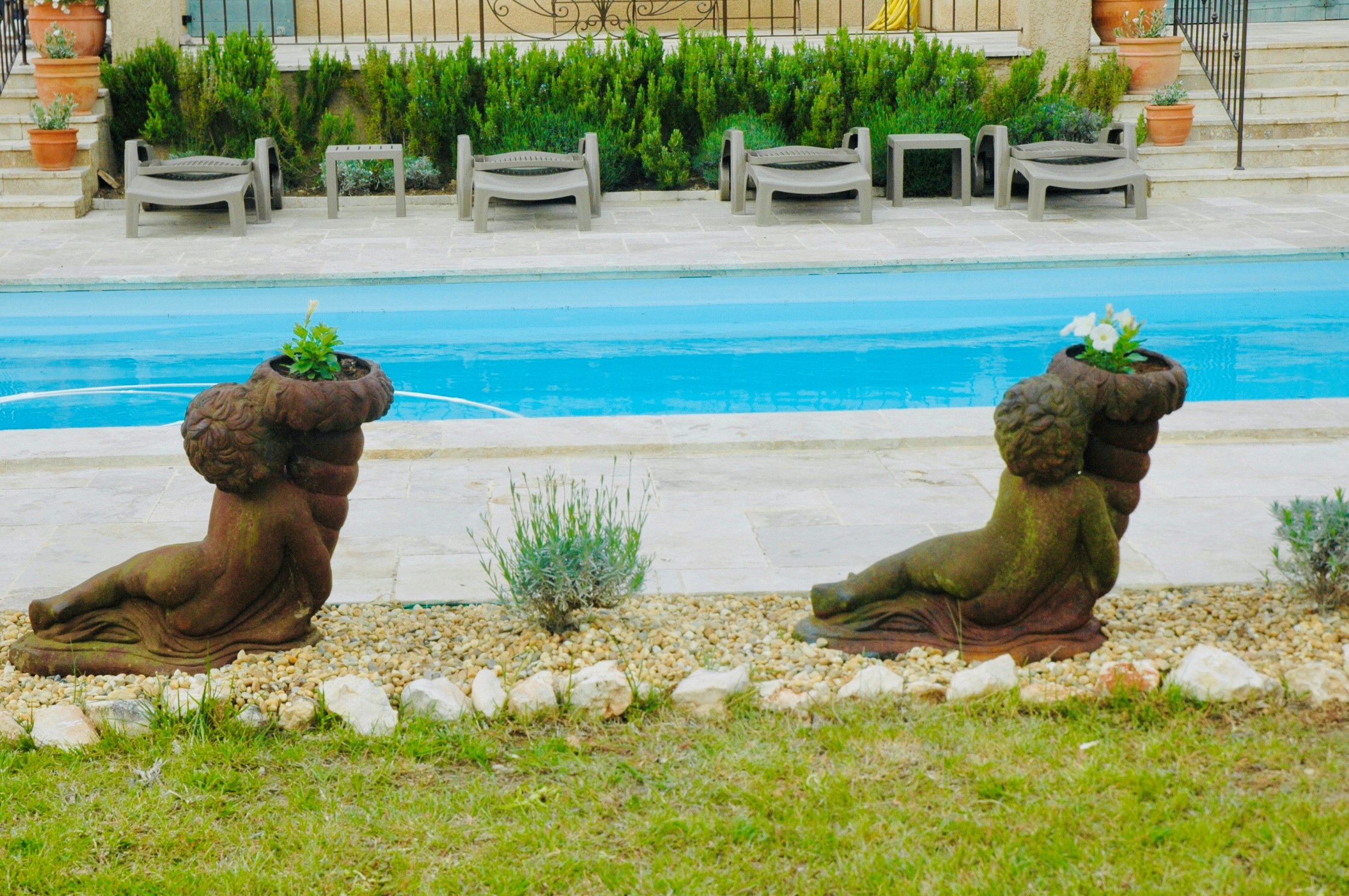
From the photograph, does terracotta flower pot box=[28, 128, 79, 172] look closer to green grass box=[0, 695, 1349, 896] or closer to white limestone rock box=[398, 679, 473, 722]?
green grass box=[0, 695, 1349, 896]

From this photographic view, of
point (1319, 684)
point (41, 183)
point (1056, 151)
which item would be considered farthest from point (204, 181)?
point (1319, 684)

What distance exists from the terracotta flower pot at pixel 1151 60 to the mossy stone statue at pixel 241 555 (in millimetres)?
9671

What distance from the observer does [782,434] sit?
5.75 metres

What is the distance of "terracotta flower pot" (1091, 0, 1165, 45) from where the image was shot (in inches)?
479

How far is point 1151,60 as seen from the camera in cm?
1186

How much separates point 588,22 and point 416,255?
619 centimetres

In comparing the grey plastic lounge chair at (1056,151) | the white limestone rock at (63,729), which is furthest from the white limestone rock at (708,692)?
the grey plastic lounge chair at (1056,151)

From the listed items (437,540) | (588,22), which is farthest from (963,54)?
(437,540)

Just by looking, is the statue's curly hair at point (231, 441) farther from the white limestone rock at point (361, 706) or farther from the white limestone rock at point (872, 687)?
the white limestone rock at point (872, 687)

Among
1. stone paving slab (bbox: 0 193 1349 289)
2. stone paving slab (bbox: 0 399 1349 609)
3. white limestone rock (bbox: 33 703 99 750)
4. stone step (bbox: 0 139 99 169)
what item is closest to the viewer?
white limestone rock (bbox: 33 703 99 750)

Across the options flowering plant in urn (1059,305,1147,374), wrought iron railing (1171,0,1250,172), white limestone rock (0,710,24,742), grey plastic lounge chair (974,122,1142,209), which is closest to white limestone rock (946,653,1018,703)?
flowering plant in urn (1059,305,1147,374)

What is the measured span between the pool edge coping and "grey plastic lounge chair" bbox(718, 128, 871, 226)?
1.31m

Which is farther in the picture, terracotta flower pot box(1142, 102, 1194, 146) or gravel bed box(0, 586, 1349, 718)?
terracotta flower pot box(1142, 102, 1194, 146)

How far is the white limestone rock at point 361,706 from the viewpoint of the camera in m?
3.36
